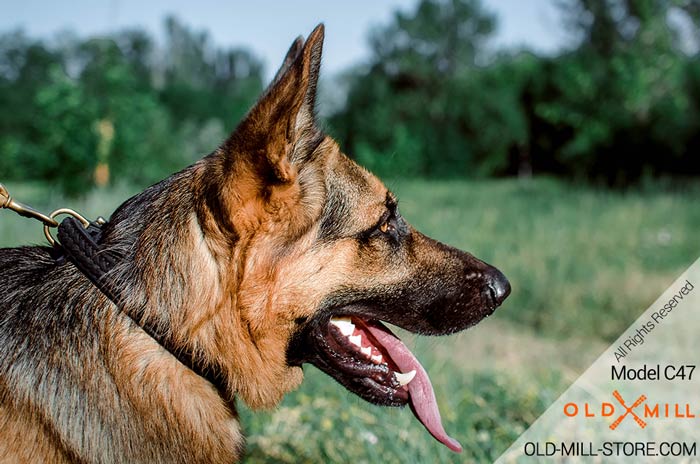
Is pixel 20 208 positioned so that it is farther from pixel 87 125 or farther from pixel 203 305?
pixel 87 125

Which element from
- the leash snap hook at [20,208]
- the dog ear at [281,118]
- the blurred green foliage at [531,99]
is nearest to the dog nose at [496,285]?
the dog ear at [281,118]

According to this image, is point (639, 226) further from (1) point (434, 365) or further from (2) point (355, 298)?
(2) point (355, 298)

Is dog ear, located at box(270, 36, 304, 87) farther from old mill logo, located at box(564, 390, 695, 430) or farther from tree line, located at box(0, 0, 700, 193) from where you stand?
old mill logo, located at box(564, 390, 695, 430)

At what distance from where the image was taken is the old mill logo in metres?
4.25

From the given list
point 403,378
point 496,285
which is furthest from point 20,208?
point 496,285

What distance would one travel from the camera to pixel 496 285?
305 centimetres

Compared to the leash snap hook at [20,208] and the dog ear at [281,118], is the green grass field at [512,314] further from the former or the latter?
the leash snap hook at [20,208]

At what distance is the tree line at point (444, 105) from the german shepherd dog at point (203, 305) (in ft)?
3.13

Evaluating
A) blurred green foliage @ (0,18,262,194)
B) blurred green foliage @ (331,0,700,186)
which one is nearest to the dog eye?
blurred green foliage @ (0,18,262,194)

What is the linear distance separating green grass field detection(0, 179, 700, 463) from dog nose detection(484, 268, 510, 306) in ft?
2.75

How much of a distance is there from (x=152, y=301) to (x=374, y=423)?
7.92ft

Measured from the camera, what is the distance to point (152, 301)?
2.35 m

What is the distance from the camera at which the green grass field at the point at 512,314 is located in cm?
421

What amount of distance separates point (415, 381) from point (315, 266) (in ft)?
2.61
